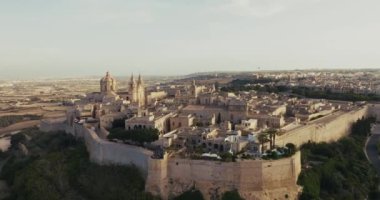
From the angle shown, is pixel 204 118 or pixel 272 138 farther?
pixel 204 118

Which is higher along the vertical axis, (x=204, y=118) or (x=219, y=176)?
(x=204, y=118)

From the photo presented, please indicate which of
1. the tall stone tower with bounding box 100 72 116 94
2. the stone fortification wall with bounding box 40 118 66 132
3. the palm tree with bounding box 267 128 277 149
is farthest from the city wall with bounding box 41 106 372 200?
the tall stone tower with bounding box 100 72 116 94

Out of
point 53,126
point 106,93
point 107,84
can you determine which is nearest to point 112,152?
point 53,126

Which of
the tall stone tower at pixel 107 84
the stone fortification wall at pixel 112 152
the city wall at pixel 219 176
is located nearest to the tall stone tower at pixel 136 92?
the tall stone tower at pixel 107 84

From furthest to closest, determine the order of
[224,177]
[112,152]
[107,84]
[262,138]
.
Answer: [107,84], [112,152], [262,138], [224,177]

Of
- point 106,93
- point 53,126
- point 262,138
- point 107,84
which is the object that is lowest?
point 53,126

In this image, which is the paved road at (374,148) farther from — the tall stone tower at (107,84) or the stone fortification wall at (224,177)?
the tall stone tower at (107,84)

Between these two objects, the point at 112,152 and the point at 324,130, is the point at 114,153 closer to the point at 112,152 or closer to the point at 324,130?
the point at 112,152

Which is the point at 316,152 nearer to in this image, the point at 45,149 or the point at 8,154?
the point at 45,149
